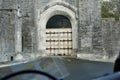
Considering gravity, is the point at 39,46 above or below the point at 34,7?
below

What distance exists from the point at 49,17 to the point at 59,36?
148 centimetres

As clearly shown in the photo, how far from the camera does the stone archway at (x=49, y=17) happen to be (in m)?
27.3

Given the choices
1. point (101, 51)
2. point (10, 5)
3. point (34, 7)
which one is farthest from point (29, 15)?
point (101, 51)

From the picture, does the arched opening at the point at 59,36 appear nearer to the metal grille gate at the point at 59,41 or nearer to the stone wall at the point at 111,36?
the metal grille gate at the point at 59,41

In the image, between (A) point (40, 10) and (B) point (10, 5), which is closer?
(B) point (10, 5)

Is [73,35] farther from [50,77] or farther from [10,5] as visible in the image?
[50,77]

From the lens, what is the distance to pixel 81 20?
2747 cm

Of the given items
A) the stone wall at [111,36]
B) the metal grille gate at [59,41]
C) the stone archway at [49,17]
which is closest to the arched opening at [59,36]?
the metal grille gate at [59,41]

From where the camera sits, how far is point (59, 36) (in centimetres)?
2727

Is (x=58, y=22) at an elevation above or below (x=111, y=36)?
above

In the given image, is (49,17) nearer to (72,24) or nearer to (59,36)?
(59,36)

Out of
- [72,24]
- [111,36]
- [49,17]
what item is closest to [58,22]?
[49,17]

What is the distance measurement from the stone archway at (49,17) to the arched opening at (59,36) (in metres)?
0.25

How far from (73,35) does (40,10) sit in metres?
2.89
